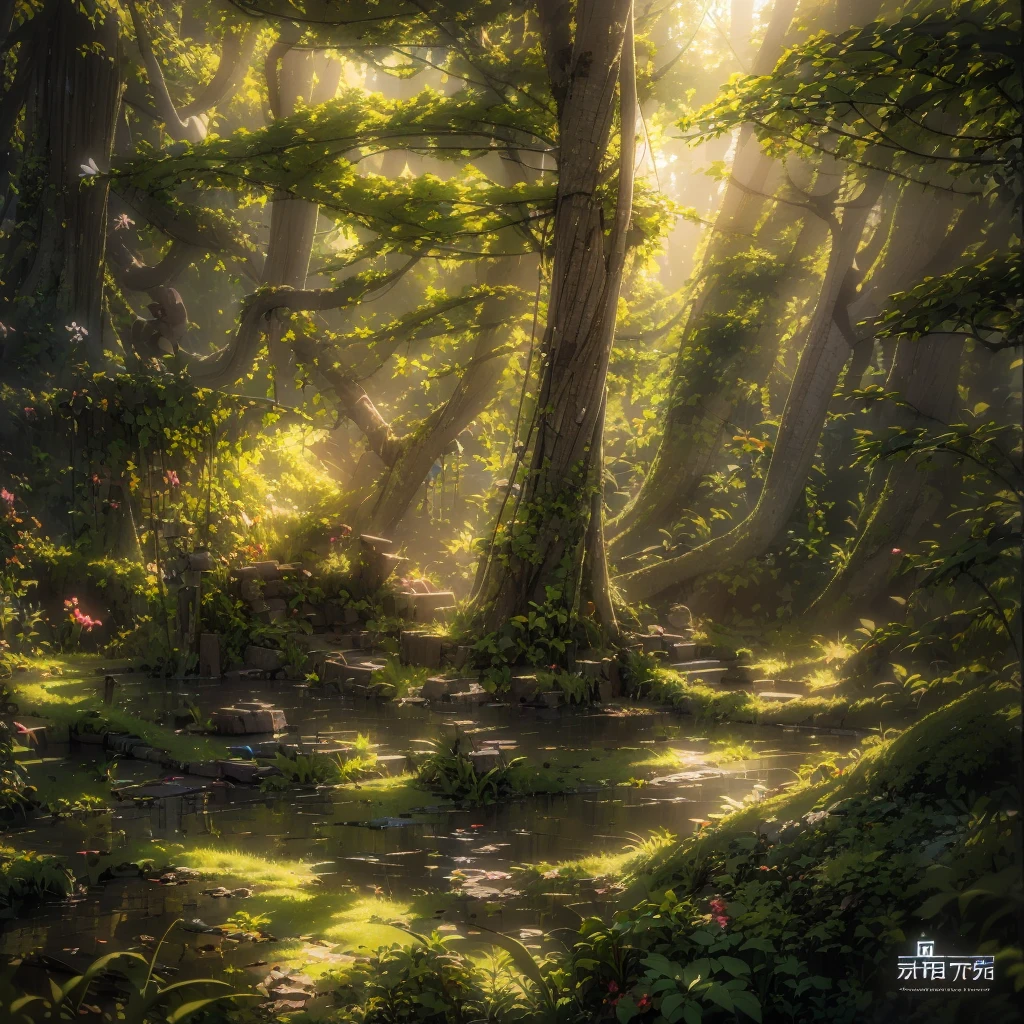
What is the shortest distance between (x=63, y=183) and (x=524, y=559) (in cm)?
1035

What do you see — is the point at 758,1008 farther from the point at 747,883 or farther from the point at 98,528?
the point at 98,528

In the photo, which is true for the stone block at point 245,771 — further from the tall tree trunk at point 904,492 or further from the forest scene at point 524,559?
the tall tree trunk at point 904,492

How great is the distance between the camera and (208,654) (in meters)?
11.3

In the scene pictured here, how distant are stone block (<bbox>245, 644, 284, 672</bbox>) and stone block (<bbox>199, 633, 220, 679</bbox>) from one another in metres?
0.49

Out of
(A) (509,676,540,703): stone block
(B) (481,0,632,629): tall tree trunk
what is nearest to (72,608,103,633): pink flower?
(B) (481,0,632,629): tall tree trunk

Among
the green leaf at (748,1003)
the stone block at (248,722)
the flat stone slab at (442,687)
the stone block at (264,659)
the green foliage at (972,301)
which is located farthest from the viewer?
the stone block at (264,659)

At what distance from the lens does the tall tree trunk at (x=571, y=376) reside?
1049 centimetres

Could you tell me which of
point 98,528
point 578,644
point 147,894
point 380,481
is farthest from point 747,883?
point 380,481

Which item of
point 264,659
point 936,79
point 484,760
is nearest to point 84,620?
point 264,659

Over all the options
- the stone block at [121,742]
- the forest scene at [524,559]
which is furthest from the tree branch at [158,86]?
the stone block at [121,742]

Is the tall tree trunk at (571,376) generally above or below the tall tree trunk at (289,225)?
below

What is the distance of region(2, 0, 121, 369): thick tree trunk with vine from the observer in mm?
16312

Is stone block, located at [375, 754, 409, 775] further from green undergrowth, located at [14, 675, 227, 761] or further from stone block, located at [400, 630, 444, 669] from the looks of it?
stone block, located at [400, 630, 444, 669]

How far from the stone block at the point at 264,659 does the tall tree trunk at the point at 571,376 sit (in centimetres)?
246
